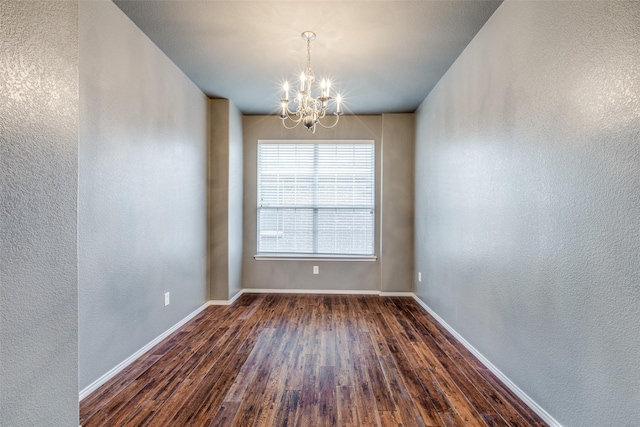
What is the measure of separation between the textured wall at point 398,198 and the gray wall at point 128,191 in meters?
2.71

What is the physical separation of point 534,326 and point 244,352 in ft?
7.05

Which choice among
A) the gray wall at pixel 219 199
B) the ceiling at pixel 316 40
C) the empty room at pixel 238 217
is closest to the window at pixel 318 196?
the empty room at pixel 238 217

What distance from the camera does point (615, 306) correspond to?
1.35 metres

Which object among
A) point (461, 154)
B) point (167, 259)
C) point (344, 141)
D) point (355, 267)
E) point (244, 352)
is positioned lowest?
point (244, 352)

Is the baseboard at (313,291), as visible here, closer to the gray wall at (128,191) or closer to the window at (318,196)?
the window at (318,196)

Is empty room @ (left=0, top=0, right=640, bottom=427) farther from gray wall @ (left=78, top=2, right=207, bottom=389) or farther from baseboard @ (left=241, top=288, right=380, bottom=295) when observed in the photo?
baseboard @ (left=241, top=288, right=380, bottom=295)

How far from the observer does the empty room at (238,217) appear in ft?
4.20

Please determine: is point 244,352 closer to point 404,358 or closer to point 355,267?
point 404,358

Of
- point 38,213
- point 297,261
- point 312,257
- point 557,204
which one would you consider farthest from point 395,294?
point 38,213

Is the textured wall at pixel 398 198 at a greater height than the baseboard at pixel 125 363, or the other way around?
the textured wall at pixel 398 198

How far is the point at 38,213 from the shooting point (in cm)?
123

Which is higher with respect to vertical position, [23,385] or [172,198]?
[172,198]

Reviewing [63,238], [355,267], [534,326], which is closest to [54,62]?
[63,238]

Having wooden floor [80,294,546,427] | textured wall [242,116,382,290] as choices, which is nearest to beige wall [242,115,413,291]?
textured wall [242,116,382,290]
